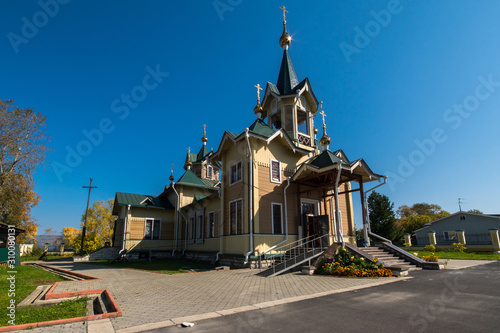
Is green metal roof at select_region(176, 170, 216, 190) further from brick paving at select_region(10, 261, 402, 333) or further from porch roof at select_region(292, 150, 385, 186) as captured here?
brick paving at select_region(10, 261, 402, 333)

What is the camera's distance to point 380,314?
16.3 feet

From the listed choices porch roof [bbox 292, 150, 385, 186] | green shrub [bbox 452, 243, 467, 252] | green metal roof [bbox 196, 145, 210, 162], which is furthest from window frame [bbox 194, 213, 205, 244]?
green shrub [bbox 452, 243, 467, 252]

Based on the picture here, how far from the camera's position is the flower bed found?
10094 millimetres

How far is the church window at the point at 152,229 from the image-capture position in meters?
23.6

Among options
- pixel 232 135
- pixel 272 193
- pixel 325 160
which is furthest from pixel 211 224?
pixel 325 160

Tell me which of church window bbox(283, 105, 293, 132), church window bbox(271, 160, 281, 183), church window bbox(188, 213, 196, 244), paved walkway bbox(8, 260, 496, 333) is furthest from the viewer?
church window bbox(188, 213, 196, 244)

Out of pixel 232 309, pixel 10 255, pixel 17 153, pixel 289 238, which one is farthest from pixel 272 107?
pixel 17 153

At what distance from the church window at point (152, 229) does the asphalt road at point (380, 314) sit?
20217mm

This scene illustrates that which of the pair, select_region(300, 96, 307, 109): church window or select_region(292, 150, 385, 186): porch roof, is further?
select_region(300, 96, 307, 109): church window

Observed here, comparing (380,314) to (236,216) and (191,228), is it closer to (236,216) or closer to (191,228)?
(236,216)

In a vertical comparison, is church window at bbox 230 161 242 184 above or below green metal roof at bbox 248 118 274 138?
below

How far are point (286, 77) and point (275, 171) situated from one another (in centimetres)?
835

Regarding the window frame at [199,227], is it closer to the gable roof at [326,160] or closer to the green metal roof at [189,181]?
the green metal roof at [189,181]

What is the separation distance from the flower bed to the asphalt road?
123 inches
